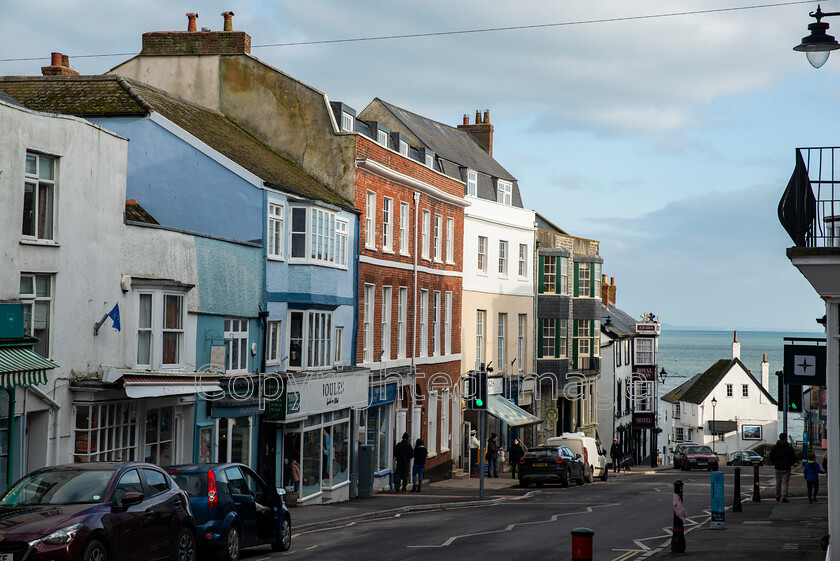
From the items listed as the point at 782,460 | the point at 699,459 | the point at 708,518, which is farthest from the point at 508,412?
the point at 708,518

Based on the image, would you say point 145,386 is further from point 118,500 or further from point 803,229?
point 803,229

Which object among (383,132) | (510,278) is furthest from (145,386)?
(510,278)

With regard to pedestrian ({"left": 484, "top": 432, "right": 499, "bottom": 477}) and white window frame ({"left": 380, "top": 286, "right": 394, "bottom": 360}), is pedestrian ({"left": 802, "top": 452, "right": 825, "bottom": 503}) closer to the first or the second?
white window frame ({"left": 380, "top": 286, "right": 394, "bottom": 360})

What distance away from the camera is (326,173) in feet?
107

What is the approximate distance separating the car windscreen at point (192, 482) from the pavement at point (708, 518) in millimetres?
6540

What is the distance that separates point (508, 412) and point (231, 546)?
28.8m

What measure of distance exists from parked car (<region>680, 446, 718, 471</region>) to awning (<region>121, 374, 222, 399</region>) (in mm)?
40256

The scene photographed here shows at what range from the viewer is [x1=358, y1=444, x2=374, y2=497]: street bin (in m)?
31.5

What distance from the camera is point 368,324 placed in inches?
1329

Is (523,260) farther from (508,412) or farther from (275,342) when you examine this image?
(275,342)

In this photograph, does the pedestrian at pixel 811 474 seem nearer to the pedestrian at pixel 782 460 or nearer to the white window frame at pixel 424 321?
the pedestrian at pixel 782 460

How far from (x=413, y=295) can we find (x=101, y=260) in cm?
1793

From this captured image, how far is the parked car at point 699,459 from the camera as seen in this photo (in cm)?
5716

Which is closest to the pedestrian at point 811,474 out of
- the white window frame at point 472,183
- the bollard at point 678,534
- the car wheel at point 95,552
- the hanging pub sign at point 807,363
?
the bollard at point 678,534
